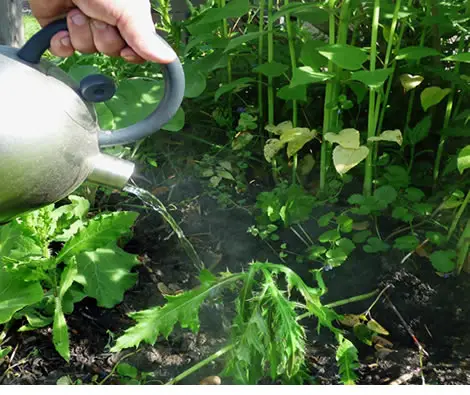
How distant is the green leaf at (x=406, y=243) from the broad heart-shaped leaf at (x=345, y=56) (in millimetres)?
473

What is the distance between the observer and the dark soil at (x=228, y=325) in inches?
64.3

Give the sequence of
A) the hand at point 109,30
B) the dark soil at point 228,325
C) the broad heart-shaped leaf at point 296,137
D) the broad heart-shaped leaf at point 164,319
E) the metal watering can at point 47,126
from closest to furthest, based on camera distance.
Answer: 1. the metal watering can at point 47,126
2. the hand at point 109,30
3. the broad heart-shaped leaf at point 164,319
4. the dark soil at point 228,325
5. the broad heart-shaped leaf at point 296,137

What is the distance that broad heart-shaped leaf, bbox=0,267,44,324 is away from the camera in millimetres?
1557

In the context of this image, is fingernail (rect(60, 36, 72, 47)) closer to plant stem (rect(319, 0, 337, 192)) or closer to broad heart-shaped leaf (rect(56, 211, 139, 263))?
broad heart-shaped leaf (rect(56, 211, 139, 263))

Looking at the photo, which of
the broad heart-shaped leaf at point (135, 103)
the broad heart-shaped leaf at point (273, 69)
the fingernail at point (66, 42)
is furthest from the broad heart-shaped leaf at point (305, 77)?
the fingernail at point (66, 42)

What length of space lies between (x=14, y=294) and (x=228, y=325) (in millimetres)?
524

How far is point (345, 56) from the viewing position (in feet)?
5.46

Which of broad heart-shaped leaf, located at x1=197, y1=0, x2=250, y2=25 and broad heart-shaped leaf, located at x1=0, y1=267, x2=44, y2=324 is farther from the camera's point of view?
broad heart-shaped leaf, located at x1=197, y1=0, x2=250, y2=25

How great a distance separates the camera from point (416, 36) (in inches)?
86.4

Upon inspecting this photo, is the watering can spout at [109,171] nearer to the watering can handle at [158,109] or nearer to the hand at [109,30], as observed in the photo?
the watering can handle at [158,109]

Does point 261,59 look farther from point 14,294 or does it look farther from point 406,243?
point 14,294

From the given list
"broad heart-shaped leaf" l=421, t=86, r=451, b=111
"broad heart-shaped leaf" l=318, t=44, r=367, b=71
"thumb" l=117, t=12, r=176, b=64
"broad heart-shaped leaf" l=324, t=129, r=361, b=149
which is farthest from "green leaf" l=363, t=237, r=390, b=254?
"thumb" l=117, t=12, r=176, b=64

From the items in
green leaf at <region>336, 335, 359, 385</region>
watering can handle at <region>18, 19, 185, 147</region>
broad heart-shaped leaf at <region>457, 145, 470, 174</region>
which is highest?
watering can handle at <region>18, 19, 185, 147</region>
